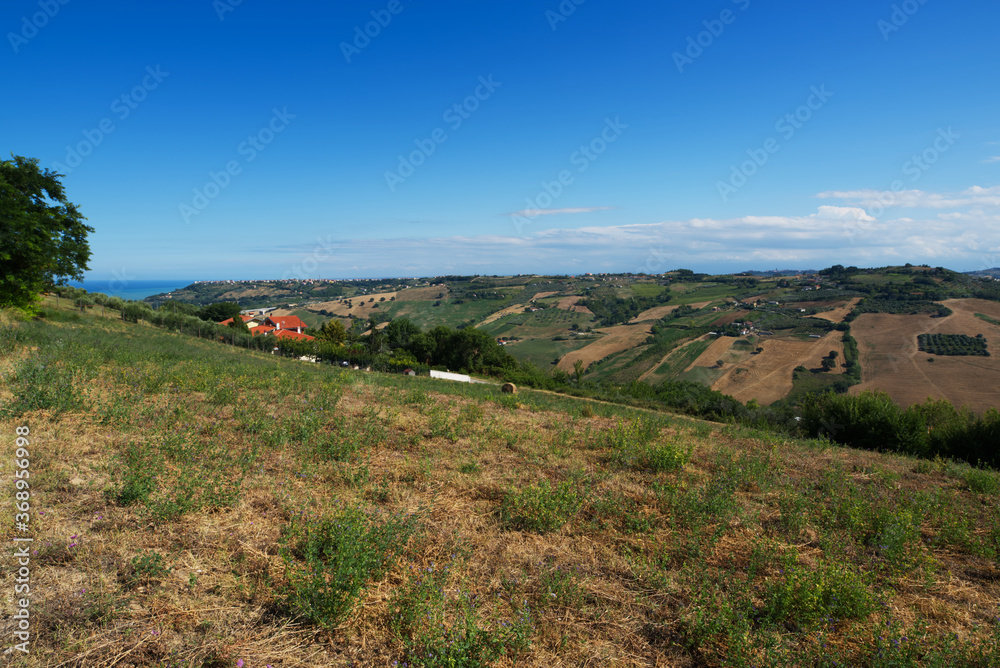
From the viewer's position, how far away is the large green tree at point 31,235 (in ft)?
44.6

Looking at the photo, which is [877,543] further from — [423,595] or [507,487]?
[423,595]

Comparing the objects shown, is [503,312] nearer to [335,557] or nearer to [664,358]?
[664,358]

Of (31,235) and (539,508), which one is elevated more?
(31,235)

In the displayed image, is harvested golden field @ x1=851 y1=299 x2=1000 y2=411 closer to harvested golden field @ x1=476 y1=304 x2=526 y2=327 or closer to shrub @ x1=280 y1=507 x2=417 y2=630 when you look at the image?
shrub @ x1=280 y1=507 x2=417 y2=630

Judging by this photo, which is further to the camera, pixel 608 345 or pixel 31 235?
pixel 608 345

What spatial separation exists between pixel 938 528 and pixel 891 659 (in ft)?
13.5

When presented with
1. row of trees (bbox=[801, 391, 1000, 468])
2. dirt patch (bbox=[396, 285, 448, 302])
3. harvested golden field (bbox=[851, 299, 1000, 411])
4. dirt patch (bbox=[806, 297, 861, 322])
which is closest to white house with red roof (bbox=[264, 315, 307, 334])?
dirt patch (bbox=[396, 285, 448, 302])

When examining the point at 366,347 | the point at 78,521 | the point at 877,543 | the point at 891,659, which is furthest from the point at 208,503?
the point at 366,347

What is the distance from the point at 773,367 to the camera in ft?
241

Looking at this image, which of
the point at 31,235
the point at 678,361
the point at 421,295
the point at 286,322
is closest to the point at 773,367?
the point at 678,361

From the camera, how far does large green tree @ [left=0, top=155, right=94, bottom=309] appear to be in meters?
13.6

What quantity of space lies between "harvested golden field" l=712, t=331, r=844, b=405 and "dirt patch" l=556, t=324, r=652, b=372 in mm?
26629

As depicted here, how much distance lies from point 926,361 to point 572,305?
87.0m

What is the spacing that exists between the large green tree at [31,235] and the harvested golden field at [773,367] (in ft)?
234
